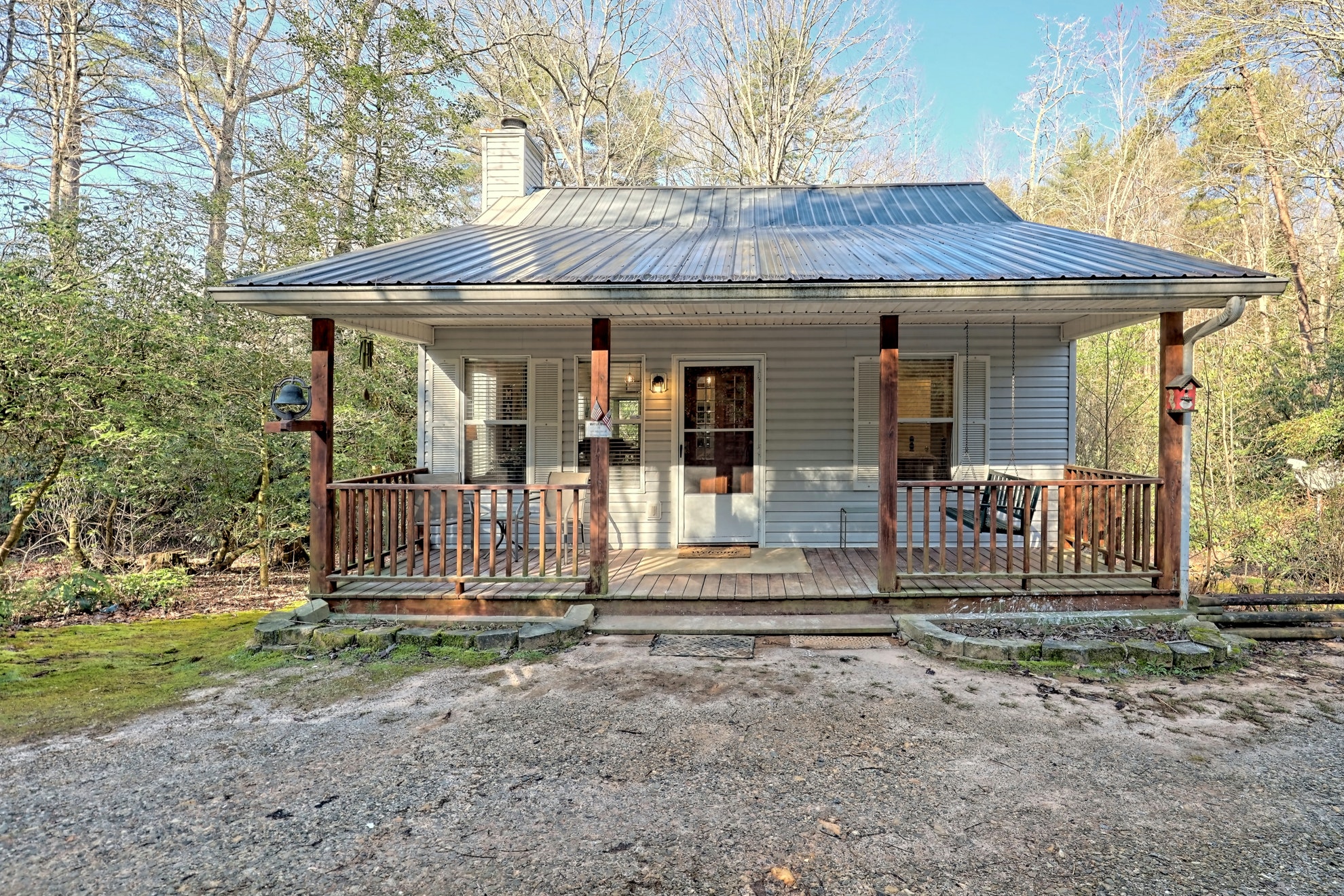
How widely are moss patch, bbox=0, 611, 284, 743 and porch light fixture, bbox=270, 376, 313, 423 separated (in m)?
1.73

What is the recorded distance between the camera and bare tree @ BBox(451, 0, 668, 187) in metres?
14.9

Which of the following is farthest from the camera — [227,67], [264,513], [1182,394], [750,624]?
[227,67]

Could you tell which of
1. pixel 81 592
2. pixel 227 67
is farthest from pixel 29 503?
pixel 227 67

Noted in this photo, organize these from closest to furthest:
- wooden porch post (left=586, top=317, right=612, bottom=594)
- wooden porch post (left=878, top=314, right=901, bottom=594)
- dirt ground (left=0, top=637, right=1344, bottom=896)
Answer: dirt ground (left=0, top=637, right=1344, bottom=896) → wooden porch post (left=878, top=314, right=901, bottom=594) → wooden porch post (left=586, top=317, right=612, bottom=594)

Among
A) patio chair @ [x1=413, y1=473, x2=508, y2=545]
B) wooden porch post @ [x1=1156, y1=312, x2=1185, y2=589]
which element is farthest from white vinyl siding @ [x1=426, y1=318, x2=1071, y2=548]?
wooden porch post @ [x1=1156, y1=312, x2=1185, y2=589]

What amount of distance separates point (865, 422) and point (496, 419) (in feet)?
12.8

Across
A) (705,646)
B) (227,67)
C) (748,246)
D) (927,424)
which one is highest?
(227,67)

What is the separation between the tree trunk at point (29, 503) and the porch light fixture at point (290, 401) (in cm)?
280

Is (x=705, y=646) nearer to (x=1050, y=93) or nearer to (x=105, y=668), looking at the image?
(x=105, y=668)

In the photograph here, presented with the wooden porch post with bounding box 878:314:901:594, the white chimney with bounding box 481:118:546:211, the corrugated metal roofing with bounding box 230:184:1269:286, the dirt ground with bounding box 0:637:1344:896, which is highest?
the white chimney with bounding box 481:118:546:211

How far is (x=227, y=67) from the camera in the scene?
40.9ft

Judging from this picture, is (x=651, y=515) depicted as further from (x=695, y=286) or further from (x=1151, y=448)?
(x=1151, y=448)

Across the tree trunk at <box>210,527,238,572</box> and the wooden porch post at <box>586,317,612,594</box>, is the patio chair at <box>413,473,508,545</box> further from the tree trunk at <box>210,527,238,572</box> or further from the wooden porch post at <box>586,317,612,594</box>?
the tree trunk at <box>210,527,238,572</box>

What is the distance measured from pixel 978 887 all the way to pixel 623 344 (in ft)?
18.2
